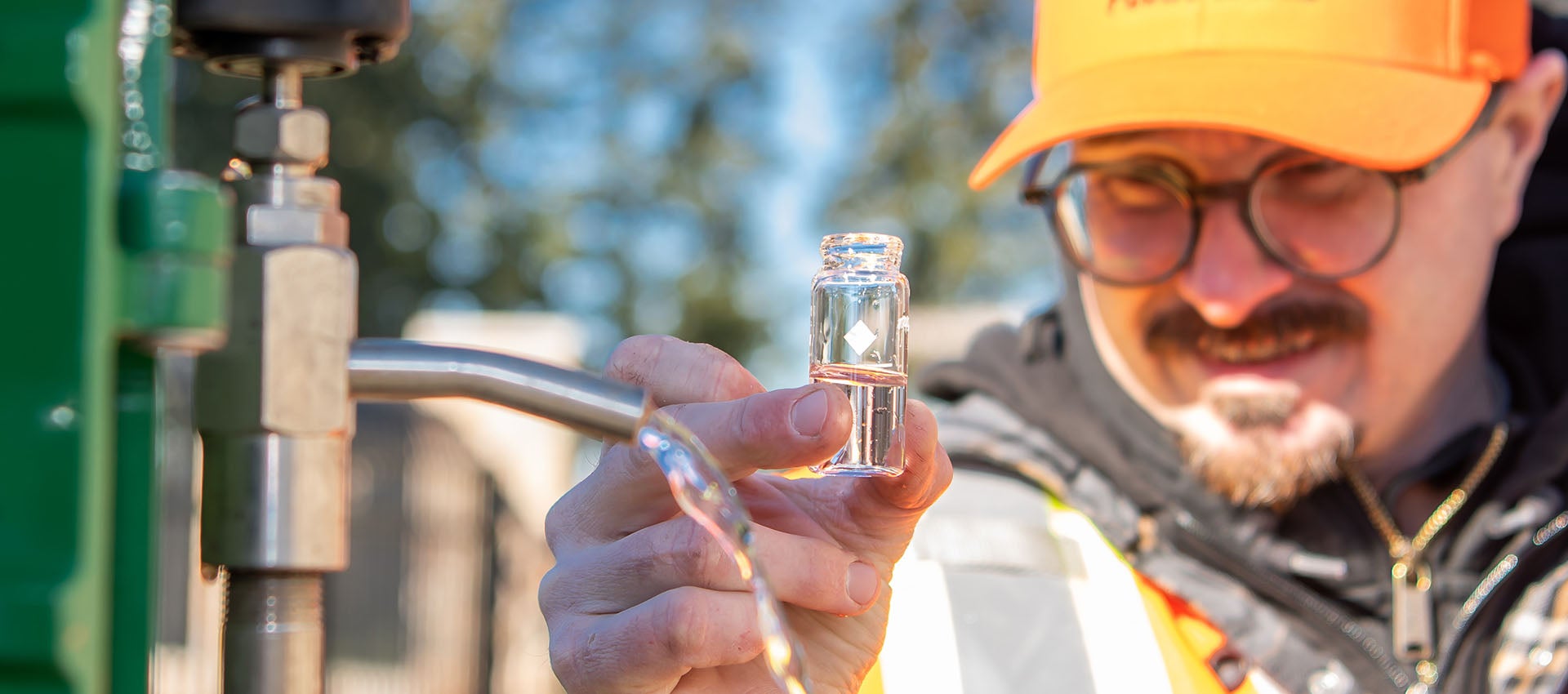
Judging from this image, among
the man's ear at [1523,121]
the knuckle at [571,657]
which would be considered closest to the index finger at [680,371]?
the knuckle at [571,657]

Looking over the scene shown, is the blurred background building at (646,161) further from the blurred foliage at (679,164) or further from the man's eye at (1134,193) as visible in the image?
the man's eye at (1134,193)

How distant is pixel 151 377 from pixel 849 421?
633 mm

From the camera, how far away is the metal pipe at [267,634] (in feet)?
2.54

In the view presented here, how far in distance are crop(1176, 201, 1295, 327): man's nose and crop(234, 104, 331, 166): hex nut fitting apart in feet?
5.71

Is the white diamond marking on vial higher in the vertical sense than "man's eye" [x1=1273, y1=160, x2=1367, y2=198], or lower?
lower

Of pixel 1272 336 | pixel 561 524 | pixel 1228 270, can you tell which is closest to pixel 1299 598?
pixel 1272 336

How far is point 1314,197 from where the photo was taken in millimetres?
2422

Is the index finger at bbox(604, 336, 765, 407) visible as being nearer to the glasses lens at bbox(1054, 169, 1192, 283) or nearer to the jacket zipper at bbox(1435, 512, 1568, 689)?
the glasses lens at bbox(1054, 169, 1192, 283)

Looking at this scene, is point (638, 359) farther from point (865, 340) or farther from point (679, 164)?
point (679, 164)

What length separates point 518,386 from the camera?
811 mm

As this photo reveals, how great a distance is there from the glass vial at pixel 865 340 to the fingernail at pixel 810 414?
11 cm

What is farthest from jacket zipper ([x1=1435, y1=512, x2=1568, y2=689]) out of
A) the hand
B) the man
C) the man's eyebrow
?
the hand

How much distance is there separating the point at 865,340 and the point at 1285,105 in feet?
4.12

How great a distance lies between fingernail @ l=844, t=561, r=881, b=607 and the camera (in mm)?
1331
